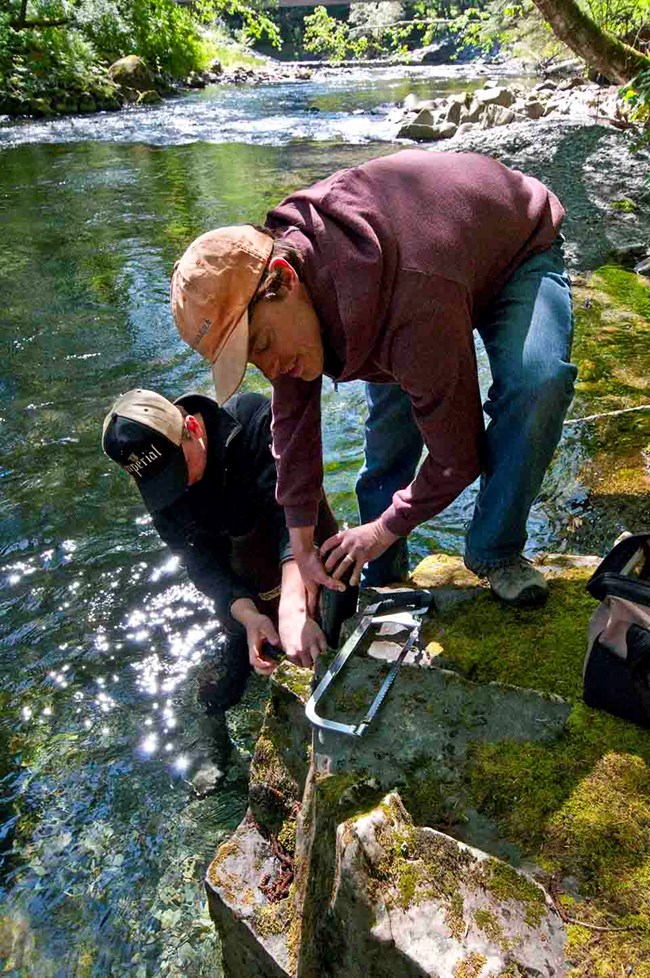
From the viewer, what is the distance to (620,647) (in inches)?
70.4

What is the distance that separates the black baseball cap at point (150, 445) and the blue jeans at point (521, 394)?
1.12m

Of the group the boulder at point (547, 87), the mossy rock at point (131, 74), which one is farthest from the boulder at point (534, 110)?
the mossy rock at point (131, 74)

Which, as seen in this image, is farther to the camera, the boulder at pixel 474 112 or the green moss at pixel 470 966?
the boulder at pixel 474 112

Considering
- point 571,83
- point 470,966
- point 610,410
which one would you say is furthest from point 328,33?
point 571,83

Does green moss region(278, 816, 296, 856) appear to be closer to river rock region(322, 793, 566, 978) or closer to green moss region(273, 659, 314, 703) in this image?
green moss region(273, 659, 314, 703)

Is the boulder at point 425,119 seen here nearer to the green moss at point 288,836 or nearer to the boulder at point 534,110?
the boulder at point 534,110

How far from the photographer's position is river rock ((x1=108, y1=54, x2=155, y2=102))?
23.6 meters

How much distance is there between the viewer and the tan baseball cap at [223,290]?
1740 millimetres

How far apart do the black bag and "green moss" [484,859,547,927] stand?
0.51 meters

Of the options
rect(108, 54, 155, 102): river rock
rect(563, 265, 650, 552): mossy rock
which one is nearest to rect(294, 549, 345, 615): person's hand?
rect(563, 265, 650, 552): mossy rock

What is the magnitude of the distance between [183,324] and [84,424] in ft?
12.8

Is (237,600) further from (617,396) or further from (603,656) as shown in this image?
(617,396)

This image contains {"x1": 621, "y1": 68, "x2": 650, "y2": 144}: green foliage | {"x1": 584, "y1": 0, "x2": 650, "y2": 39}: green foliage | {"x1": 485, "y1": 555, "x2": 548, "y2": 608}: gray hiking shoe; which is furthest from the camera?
{"x1": 584, "y1": 0, "x2": 650, "y2": 39}: green foliage

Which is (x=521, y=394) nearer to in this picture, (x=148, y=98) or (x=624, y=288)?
(x=624, y=288)
